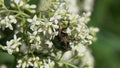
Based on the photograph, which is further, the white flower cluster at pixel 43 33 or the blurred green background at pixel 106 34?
the blurred green background at pixel 106 34

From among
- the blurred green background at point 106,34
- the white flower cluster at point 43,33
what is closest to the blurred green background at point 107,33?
the blurred green background at point 106,34

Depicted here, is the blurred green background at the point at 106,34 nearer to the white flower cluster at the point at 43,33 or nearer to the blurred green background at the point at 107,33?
the blurred green background at the point at 107,33

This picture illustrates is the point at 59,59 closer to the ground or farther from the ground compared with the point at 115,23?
closer to the ground

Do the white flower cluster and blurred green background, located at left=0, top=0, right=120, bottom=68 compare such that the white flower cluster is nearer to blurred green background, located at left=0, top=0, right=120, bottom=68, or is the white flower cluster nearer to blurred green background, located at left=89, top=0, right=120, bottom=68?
blurred green background, located at left=0, top=0, right=120, bottom=68

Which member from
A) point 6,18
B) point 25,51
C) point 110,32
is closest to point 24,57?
point 25,51

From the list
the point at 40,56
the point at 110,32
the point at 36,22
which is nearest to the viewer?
the point at 36,22

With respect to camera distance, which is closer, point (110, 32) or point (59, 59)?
point (59, 59)

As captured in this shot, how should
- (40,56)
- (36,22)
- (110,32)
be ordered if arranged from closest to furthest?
(36,22)
(40,56)
(110,32)

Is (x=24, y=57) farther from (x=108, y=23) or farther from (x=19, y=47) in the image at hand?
(x=108, y=23)
